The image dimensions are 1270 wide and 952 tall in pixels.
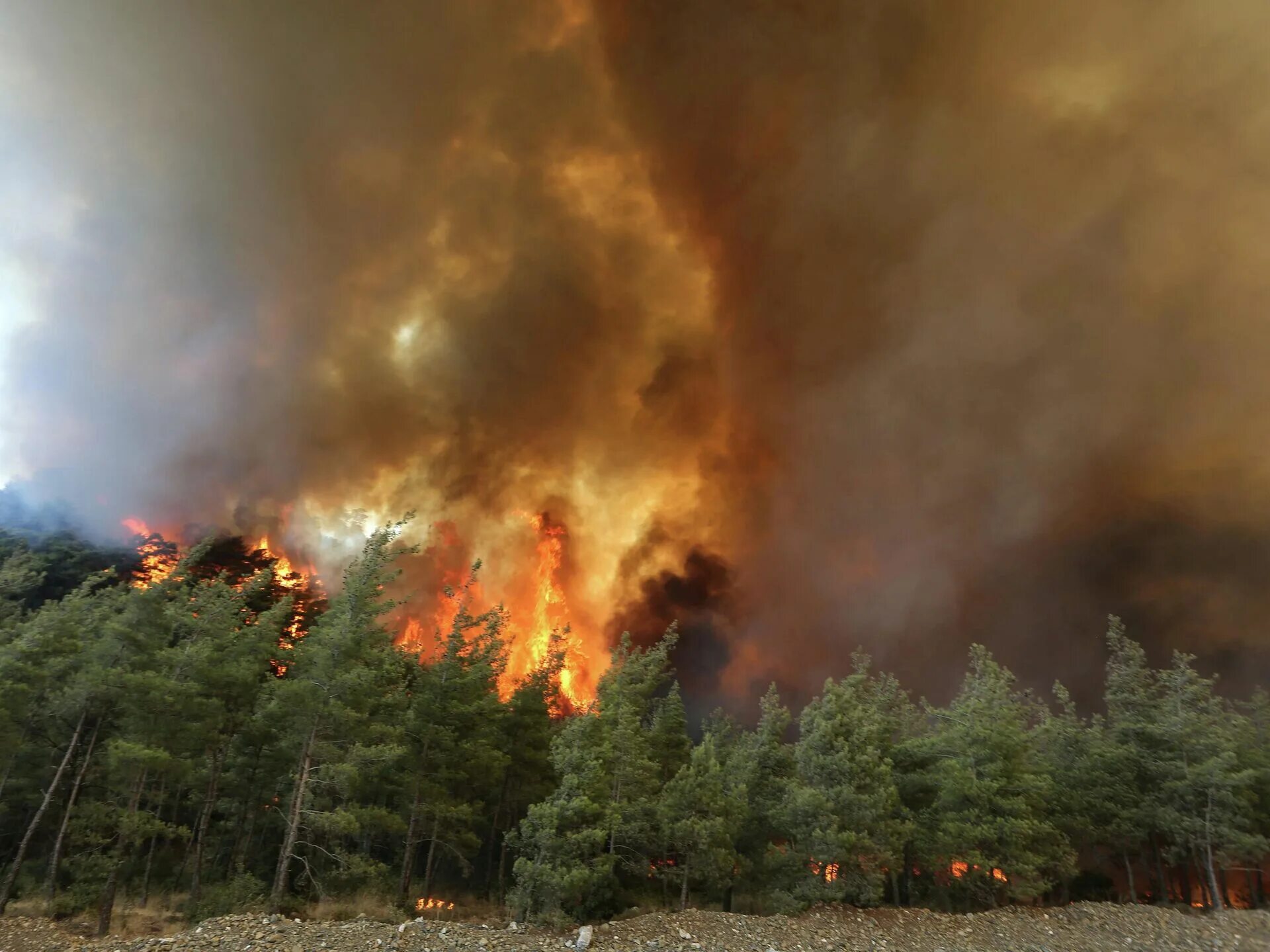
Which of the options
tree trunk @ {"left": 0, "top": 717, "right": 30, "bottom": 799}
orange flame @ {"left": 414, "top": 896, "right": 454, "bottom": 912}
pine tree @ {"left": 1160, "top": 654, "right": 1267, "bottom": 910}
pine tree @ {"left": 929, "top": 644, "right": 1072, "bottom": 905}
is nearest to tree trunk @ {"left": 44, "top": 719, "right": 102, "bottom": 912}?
tree trunk @ {"left": 0, "top": 717, "right": 30, "bottom": 799}

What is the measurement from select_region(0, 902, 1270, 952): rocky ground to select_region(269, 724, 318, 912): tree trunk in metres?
3.00

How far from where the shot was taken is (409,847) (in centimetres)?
2745

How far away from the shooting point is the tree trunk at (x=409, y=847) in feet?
89.0

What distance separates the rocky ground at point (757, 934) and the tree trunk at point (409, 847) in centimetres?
689

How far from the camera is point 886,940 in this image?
23266 millimetres

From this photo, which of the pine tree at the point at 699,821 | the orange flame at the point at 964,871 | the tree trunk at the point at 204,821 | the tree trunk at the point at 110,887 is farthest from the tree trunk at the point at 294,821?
the orange flame at the point at 964,871

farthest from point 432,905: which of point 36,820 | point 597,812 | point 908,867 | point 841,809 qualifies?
point 908,867

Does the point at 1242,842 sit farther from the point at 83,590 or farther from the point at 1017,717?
the point at 83,590

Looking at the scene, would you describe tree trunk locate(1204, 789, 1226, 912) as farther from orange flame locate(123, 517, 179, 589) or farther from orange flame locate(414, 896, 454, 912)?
orange flame locate(123, 517, 179, 589)

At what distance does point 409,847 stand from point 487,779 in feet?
17.7

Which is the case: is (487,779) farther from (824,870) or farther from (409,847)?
(824,870)

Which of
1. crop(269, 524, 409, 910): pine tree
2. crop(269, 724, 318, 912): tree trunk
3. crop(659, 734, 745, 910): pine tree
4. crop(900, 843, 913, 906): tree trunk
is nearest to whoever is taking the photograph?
crop(269, 724, 318, 912): tree trunk

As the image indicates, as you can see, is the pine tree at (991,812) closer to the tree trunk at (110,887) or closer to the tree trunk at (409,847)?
the tree trunk at (409,847)

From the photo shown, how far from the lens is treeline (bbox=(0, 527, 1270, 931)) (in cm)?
2342
